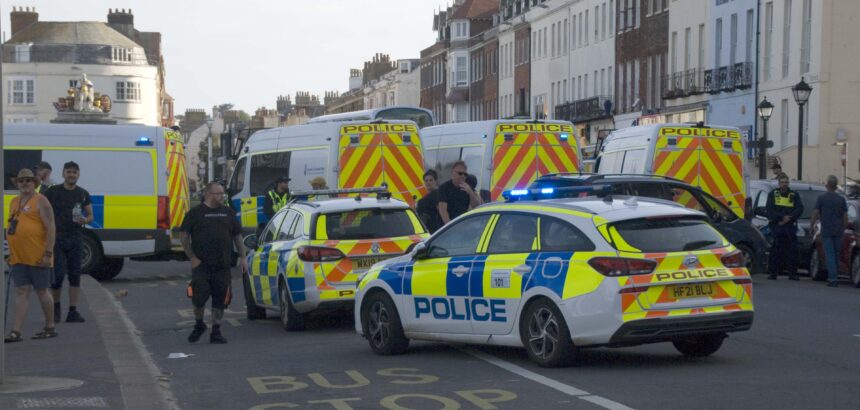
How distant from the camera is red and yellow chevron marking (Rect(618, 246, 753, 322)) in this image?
12734 mm

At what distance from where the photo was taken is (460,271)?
14.3 metres

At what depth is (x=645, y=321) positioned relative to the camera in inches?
501

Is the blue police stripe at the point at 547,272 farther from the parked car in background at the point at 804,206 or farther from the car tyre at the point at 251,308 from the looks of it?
the parked car in background at the point at 804,206

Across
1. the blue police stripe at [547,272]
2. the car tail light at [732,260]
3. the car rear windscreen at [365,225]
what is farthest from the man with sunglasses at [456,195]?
the car tail light at [732,260]

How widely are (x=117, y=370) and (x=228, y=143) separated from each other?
32632 millimetres

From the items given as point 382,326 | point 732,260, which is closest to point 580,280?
point 732,260

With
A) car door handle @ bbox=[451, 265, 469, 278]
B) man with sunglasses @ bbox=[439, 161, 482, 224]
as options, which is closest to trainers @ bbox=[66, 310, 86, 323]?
man with sunglasses @ bbox=[439, 161, 482, 224]

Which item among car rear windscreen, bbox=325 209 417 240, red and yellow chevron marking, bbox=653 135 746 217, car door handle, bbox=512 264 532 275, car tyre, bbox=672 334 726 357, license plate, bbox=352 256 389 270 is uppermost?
red and yellow chevron marking, bbox=653 135 746 217

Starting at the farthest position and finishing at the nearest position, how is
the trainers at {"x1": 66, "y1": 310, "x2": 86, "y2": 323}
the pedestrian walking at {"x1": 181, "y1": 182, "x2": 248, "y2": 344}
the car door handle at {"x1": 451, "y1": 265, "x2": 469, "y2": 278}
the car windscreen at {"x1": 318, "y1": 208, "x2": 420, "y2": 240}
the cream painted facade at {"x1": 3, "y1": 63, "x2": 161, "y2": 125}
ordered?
the cream painted facade at {"x1": 3, "y1": 63, "x2": 161, "y2": 125}
the trainers at {"x1": 66, "y1": 310, "x2": 86, "y2": 323}
the car windscreen at {"x1": 318, "y1": 208, "x2": 420, "y2": 240}
the pedestrian walking at {"x1": 181, "y1": 182, "x2": 248, "y2": 344}
the car door handle at {"x1": 451, "y1": 265, "x2": 469, "y2": 278}

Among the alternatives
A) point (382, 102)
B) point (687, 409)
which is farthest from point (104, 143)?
point (382, 102)

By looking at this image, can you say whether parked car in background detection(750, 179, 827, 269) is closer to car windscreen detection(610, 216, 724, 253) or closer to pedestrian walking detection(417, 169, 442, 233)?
pedestrian walking detection(417, 169, 442, 233)

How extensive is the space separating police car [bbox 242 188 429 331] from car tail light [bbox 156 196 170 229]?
10.9 metres

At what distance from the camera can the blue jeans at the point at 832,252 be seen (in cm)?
2591

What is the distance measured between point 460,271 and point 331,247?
3474 mm
